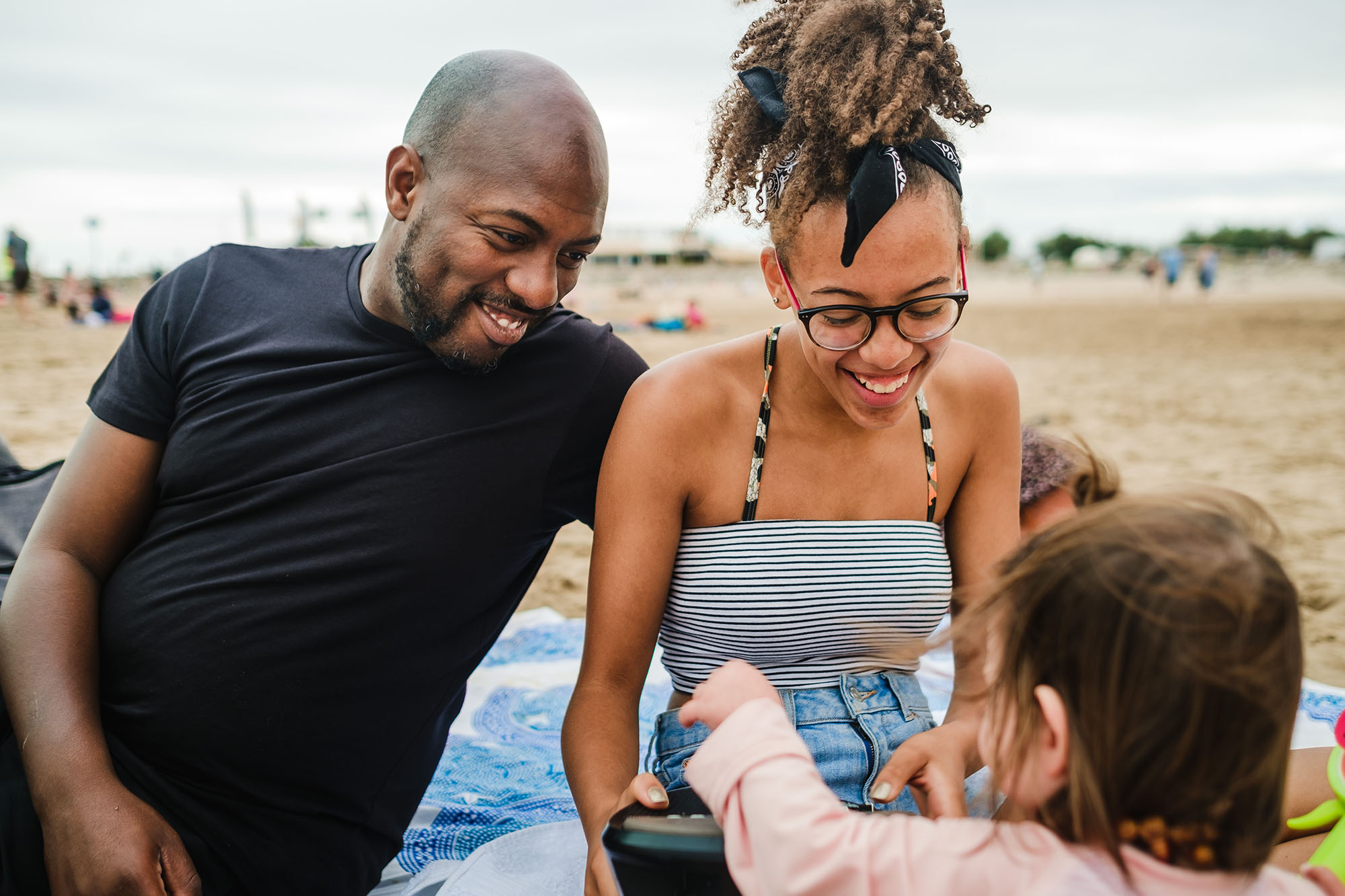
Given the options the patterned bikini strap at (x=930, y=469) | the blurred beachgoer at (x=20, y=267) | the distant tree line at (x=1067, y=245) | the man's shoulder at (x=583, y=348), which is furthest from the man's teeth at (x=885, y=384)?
the distant tree line at (x=1067, y=245)

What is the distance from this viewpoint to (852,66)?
5.84 ft

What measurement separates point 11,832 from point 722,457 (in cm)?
159

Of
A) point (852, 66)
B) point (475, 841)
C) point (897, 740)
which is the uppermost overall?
point (852, 66)

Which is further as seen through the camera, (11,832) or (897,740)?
(897,740)

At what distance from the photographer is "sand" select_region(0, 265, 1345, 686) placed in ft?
17.2

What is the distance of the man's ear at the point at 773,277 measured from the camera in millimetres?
1949

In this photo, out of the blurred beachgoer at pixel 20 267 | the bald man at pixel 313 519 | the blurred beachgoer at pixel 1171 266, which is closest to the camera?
the bald man at pixel 313 519

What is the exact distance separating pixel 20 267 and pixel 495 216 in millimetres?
21252

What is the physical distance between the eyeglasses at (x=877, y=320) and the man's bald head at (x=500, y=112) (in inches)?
26.7

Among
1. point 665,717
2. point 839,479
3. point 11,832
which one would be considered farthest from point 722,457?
point 11,832

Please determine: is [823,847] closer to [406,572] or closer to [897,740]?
[897,740]

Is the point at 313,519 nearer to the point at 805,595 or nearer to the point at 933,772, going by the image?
the point at 805,595

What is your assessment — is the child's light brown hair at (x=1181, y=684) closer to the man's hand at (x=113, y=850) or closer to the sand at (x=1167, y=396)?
the sand at (x=1167, y=396)

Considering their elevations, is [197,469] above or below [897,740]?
above
